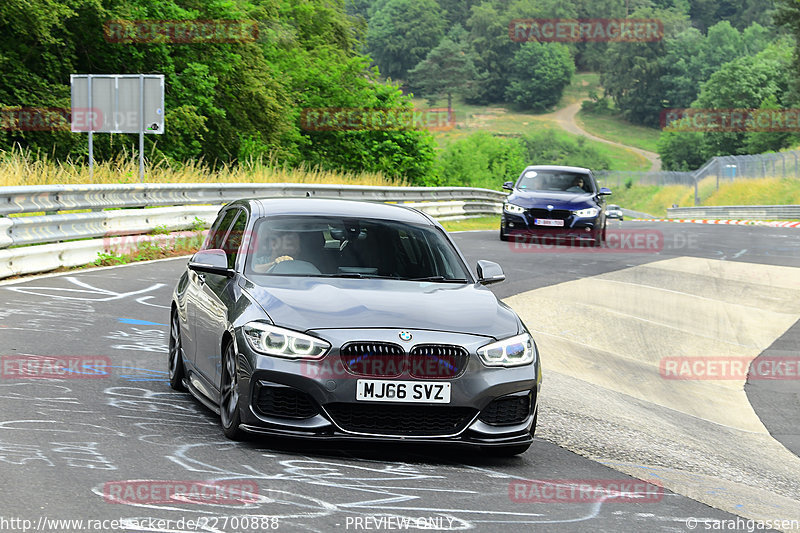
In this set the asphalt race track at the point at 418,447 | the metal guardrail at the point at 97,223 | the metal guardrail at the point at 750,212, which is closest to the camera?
the asphalt race track at the point at 418,447

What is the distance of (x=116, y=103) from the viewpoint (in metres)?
22.0

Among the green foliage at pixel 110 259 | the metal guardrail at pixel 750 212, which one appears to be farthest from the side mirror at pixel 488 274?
the metal guardrail at pixel 750 212

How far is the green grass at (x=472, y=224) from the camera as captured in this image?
31.7 meters

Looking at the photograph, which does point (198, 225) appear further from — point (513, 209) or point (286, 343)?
point (286, 343)

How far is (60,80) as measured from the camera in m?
34.0

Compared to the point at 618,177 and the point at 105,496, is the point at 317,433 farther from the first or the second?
the point at 618,177

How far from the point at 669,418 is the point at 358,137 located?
4090cm

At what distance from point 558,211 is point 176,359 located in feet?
56.5

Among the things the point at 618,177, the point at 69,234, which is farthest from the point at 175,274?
the point at 618,177

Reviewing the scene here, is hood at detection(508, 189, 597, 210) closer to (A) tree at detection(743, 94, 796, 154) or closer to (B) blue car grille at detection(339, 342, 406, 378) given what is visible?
(B) blue car grille at detection(339, 342, 406, 378)

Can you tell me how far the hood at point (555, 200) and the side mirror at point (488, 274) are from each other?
55.6ft

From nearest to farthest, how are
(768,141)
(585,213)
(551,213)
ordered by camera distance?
(585,213) → (551,213) → (768,141)

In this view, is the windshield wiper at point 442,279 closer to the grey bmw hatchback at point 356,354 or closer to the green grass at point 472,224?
the grey bmw hatchback at point 356,354

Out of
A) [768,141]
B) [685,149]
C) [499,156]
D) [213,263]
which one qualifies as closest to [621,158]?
[685,149]
